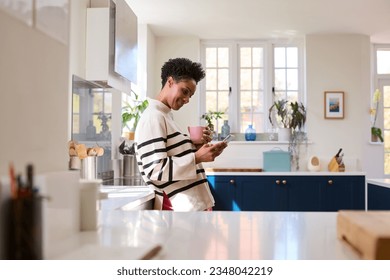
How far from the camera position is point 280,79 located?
6.64ft

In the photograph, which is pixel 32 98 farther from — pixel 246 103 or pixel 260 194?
pixel 246 103

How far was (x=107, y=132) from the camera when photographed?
0.37m

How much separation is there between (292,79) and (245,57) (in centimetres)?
24

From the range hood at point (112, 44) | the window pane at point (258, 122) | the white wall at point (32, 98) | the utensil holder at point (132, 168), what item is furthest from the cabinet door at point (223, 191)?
the white wall at point (32, 98)

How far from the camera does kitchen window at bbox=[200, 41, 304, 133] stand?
75.2 inches

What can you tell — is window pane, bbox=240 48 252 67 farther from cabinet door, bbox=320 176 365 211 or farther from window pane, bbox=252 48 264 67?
cabinet door, bbox=320 176 365 211

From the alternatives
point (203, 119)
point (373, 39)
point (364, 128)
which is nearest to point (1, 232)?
point (373, 39)

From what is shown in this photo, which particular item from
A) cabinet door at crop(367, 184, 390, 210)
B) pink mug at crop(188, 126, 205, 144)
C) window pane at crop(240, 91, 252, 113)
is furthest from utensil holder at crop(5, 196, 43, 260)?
window pane at crop(240, 91, 252, 113)

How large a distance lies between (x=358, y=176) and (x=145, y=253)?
4.33ft

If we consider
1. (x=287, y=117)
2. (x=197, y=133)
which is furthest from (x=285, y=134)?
(x=197, y=133)

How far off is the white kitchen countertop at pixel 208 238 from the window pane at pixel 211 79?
5.27 feet

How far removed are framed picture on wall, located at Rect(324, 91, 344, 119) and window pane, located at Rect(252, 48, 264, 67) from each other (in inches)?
13.1

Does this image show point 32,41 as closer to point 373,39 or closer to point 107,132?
point 107,132

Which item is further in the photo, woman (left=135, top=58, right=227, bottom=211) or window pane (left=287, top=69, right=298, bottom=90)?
window pane (left=287, top=69, right=298, bottom=90)
